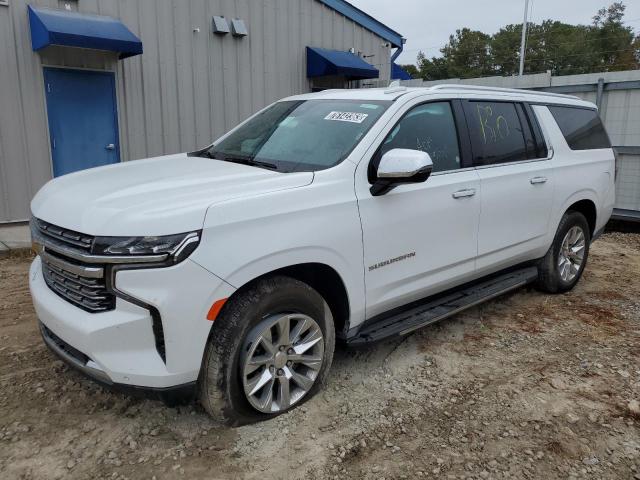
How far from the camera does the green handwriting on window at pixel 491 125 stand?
4.11m

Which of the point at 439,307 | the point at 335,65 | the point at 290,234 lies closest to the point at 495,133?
the point at 439,307

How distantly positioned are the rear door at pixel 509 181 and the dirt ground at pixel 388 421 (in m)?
0.78

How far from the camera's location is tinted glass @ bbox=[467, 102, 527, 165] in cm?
402

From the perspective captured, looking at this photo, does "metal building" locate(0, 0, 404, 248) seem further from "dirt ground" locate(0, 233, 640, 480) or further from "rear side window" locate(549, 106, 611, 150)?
"rear side window" locate(549, 106, 611, 150)

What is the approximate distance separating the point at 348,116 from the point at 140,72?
19.4 ft

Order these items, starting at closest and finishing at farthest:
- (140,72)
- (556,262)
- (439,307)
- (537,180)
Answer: (439,307) → (537,180) → (556,262) → (140,72)

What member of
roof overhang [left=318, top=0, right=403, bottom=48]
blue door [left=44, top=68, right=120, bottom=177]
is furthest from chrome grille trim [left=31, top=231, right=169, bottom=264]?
roof overhang [left=318, top=0, right=403, bottom=48]

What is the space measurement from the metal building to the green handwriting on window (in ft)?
17.2

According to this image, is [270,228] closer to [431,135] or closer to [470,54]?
[431,135]

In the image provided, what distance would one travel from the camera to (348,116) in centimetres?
354

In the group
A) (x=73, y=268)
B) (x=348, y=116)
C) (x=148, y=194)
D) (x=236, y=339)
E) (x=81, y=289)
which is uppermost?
(x=348, y=116)

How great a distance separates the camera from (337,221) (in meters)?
2.97

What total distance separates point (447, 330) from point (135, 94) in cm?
635

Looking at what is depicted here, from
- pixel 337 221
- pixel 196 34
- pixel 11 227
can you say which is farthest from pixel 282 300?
pixel 196 34
